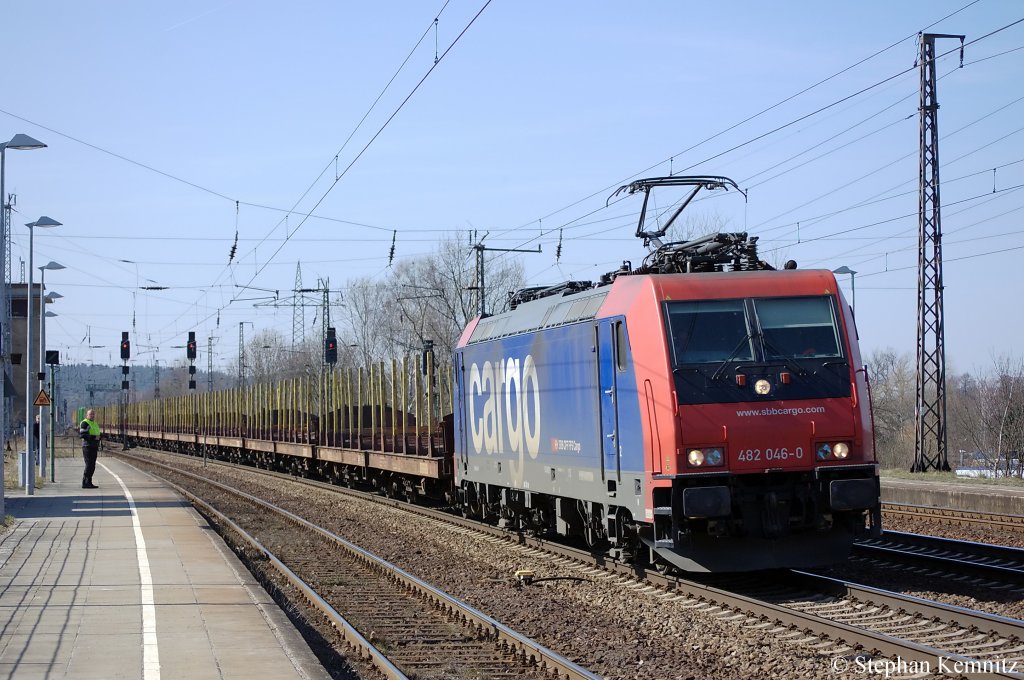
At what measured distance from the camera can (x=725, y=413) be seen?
1115 centimetres

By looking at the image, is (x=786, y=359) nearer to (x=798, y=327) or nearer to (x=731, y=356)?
(x=798, y=327)

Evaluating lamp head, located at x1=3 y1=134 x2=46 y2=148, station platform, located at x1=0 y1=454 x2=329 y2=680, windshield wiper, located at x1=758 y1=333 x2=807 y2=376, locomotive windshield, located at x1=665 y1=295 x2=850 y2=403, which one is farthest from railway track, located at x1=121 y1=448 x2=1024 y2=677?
lamp head, located at x1=3 y1=134 x2=46 y2=148

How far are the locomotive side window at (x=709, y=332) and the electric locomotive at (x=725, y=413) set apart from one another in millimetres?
13

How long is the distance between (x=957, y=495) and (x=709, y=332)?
11.9 metres

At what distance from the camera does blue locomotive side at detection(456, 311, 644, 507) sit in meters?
12.2

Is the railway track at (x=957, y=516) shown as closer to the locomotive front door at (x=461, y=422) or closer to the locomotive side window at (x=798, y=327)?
the locomotive side window at (x=798, y=327)

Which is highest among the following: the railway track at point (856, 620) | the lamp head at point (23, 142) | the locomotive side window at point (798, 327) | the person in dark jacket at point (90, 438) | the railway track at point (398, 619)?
the lamp head at point (23, 142)

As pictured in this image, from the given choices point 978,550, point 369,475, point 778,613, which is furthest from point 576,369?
point 369,475

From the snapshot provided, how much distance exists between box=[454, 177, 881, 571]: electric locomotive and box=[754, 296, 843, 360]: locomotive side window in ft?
0.05

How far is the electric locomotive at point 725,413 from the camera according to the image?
436 inches

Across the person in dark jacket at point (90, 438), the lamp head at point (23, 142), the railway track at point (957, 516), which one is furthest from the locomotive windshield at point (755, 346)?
the person in dark jacket at point (90, 438)

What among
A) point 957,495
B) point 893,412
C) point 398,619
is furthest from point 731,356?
point 893,412

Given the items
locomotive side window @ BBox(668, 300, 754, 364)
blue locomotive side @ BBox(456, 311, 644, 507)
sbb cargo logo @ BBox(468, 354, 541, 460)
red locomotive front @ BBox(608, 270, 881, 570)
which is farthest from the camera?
Answer: sbb cargo logo @ BBox(468, 354, 541, 460)

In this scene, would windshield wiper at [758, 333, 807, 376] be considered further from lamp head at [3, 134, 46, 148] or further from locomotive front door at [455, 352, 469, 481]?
lamp head at [3, 134, 46, 148]
